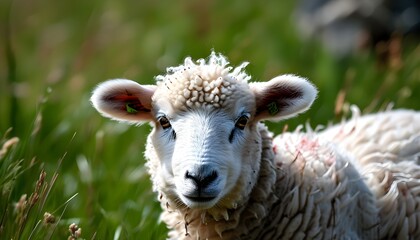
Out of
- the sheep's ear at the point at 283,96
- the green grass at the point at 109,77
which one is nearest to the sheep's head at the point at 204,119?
the sheep's ear at the point at 283,96

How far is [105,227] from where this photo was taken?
362 cm

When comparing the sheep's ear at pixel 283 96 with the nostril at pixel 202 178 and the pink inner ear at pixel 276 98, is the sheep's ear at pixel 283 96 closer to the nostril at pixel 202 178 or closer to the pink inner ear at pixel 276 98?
the pink inner ear at pixel 276 98

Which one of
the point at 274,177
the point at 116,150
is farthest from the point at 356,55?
the point at 274,177

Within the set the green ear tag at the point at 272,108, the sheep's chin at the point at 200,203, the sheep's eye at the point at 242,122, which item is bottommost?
the sheep's chin at the point at 200,203

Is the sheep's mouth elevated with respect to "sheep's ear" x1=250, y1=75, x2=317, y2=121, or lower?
lower

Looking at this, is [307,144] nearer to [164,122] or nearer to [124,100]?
[164,122]

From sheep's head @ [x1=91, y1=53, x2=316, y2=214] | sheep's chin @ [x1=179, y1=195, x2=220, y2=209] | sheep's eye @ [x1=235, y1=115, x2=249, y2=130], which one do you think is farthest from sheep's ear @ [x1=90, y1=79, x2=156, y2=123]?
sheep's chin @ [x1=179, y1=195, x2=220, y2=209]

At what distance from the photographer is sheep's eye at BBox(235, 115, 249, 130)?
133 inches

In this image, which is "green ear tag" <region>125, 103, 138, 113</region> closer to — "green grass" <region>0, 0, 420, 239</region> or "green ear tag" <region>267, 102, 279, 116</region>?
"green grass" <region>0, 0, 420, 239</region>

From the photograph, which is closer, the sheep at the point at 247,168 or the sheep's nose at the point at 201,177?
the sheep's nose at the point at 201,177

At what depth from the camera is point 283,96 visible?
3521 millimetres

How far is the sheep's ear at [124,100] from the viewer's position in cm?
351

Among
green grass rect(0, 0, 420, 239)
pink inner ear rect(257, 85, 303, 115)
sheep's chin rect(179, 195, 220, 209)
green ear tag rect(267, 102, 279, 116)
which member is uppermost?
pink inner ear rect(257, 85, 303, 115)

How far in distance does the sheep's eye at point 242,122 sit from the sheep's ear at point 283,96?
110 mm
